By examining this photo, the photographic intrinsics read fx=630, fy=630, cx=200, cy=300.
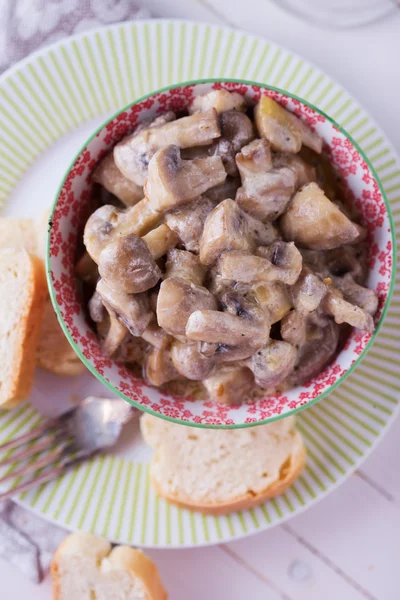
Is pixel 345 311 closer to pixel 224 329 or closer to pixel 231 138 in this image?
pixel 224 329

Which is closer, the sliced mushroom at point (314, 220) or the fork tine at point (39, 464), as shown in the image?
the sliced mushroom at point (314, 220)

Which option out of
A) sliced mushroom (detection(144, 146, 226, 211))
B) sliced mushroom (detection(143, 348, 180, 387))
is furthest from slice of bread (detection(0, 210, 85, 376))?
sliced mushroom (detection(144, 146, 226, 211))

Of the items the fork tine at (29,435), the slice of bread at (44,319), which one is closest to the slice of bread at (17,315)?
the slice of bread at (44,319)

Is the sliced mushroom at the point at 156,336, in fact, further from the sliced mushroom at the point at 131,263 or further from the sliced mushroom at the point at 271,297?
the sliced mushroom at the point at 271,297

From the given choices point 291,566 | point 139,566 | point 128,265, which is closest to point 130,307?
point 128,265

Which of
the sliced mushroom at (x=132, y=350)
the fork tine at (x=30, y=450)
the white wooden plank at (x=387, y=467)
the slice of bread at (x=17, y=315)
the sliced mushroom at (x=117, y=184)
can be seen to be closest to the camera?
the sliced mushroom at (x=117, y=184)

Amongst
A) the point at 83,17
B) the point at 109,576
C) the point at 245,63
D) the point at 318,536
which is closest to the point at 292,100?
the point at 245,63

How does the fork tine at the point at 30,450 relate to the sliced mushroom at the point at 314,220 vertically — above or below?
below
